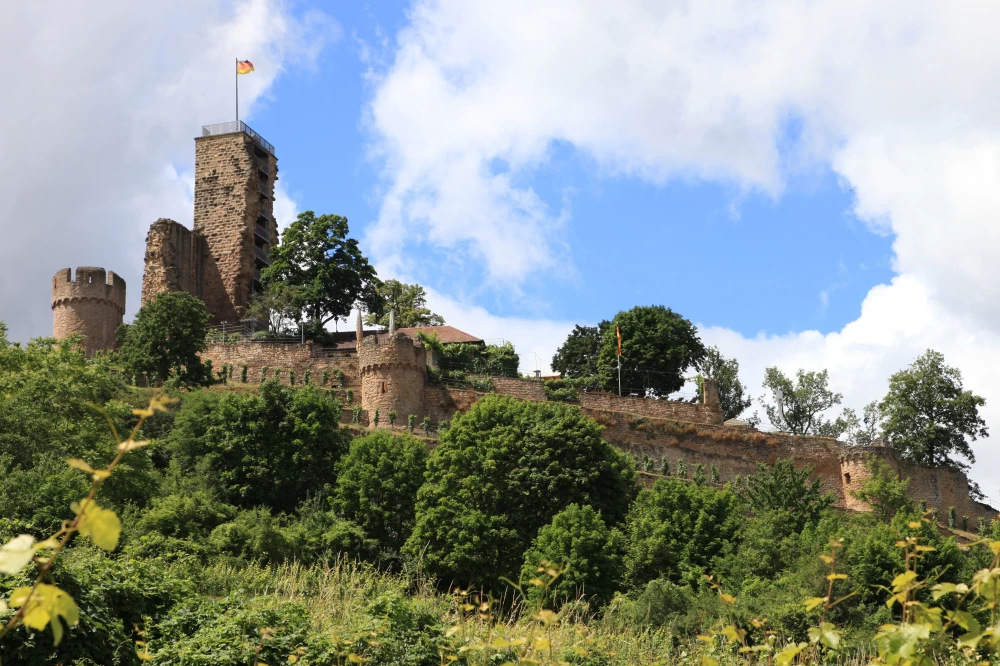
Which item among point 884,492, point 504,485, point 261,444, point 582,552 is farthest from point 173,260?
point 884,492

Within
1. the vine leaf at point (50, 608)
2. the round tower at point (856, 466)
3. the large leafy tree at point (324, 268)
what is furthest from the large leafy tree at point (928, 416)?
the vine leaf at point (50, 608)

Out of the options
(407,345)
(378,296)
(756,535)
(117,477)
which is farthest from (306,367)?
(756,535)

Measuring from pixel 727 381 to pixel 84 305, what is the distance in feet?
91.0

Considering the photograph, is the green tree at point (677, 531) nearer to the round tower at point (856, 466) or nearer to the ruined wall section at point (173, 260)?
the round tower at point (856, 466)

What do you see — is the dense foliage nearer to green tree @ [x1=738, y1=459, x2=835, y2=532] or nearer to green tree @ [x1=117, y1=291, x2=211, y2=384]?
green tree @ [x1=738, y1=459, x2=835, y2=532]

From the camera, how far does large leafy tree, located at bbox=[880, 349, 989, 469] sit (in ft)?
157

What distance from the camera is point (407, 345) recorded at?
42.7m

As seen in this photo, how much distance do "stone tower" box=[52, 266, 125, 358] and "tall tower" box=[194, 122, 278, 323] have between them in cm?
587

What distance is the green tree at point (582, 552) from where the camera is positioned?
3084 centimetres

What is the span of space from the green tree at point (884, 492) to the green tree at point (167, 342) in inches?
896

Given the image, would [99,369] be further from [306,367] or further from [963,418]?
[963,418]

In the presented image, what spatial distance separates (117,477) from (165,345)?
12369 millimetres

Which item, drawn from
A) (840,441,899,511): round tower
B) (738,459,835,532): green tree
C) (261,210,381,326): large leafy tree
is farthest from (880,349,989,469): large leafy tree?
(261,210,381,326): large leafy tree

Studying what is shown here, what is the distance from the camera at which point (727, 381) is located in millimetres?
56906
